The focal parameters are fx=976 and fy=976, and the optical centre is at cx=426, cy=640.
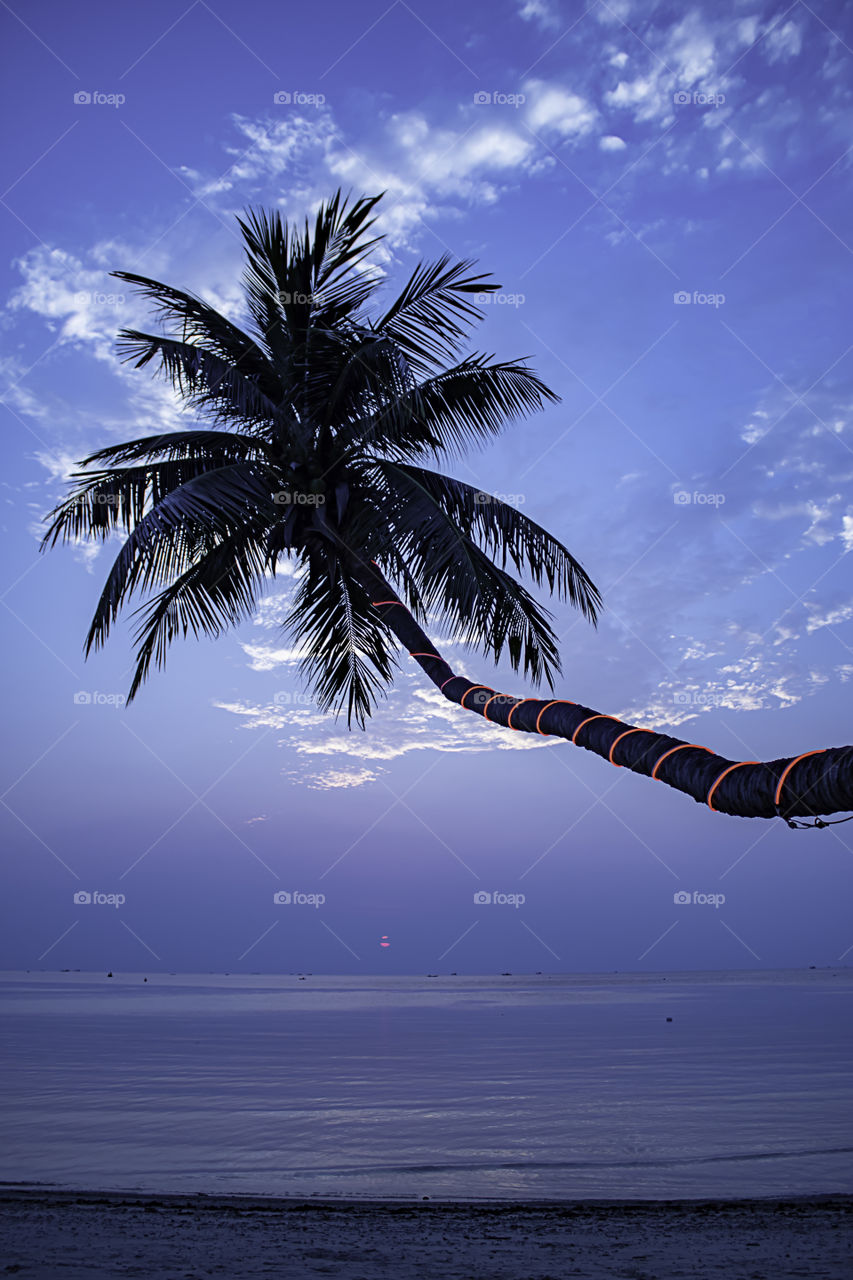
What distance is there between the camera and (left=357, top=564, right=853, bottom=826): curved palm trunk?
3715 mm

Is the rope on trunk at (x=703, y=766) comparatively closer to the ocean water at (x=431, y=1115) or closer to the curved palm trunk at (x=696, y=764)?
the curved palm trunk at (x=696, y=764)

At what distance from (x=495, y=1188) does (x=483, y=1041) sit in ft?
47.7

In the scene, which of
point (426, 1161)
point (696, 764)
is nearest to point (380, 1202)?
point (426, 1161)

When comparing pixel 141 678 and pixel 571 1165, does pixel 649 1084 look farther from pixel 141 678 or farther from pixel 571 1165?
pixel 141 678

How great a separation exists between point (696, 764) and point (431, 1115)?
6.97 m

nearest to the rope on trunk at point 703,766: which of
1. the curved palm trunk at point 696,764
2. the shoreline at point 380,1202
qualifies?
the curved palm trunk at point 696,764

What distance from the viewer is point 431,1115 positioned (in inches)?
393

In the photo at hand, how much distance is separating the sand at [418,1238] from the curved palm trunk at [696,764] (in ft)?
6.40

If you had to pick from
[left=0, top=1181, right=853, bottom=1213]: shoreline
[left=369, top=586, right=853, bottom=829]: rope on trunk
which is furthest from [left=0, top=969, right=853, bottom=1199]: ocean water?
[left=369, top=586, right=853, bottom=829]: rope on trunk

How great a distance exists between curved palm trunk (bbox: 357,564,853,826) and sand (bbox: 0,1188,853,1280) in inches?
76.8

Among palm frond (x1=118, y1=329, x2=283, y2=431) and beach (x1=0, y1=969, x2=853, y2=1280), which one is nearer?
beach (x1=0, y1=969, x2=853, y2=1280)

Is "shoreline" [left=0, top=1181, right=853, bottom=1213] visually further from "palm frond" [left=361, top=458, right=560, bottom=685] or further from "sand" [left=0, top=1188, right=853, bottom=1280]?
"palm frond" [left=361, top=458, right=560, bottom=685]

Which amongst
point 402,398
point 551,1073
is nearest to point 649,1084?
point 551,1073

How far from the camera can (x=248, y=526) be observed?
1036 centimetres
